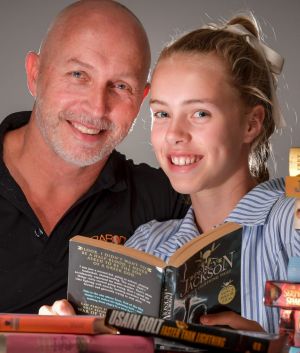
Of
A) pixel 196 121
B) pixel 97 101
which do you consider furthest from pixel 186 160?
pixel 97 101

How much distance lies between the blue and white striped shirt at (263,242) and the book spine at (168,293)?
412 millimetres

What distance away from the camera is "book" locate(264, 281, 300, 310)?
1259 millimetres

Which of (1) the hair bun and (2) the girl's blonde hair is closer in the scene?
(2) the girl's blonde hair

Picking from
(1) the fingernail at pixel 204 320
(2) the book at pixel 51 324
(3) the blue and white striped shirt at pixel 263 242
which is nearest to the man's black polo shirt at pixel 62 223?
(3) the blue and white striped shirt at pixel 263 242

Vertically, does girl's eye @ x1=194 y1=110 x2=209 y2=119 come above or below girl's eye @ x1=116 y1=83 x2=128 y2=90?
below

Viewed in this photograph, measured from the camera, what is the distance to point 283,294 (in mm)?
1268

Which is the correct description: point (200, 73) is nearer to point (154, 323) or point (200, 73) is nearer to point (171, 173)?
point (171, 173)

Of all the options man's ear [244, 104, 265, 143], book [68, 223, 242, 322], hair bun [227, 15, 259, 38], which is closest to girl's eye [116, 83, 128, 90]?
hair bun [227, 15, 259, 38]

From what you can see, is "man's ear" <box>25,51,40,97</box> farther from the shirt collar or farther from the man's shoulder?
the shirt collar

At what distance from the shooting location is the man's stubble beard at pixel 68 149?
2.08 meters

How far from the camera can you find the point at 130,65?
6.86 ft

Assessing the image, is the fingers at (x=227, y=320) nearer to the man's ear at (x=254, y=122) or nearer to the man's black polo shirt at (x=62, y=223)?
the man's ear at (x=254, y=122)

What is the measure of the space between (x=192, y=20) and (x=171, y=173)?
68.5 inches

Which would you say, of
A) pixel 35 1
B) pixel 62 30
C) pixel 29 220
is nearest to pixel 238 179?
pixel 29 220
